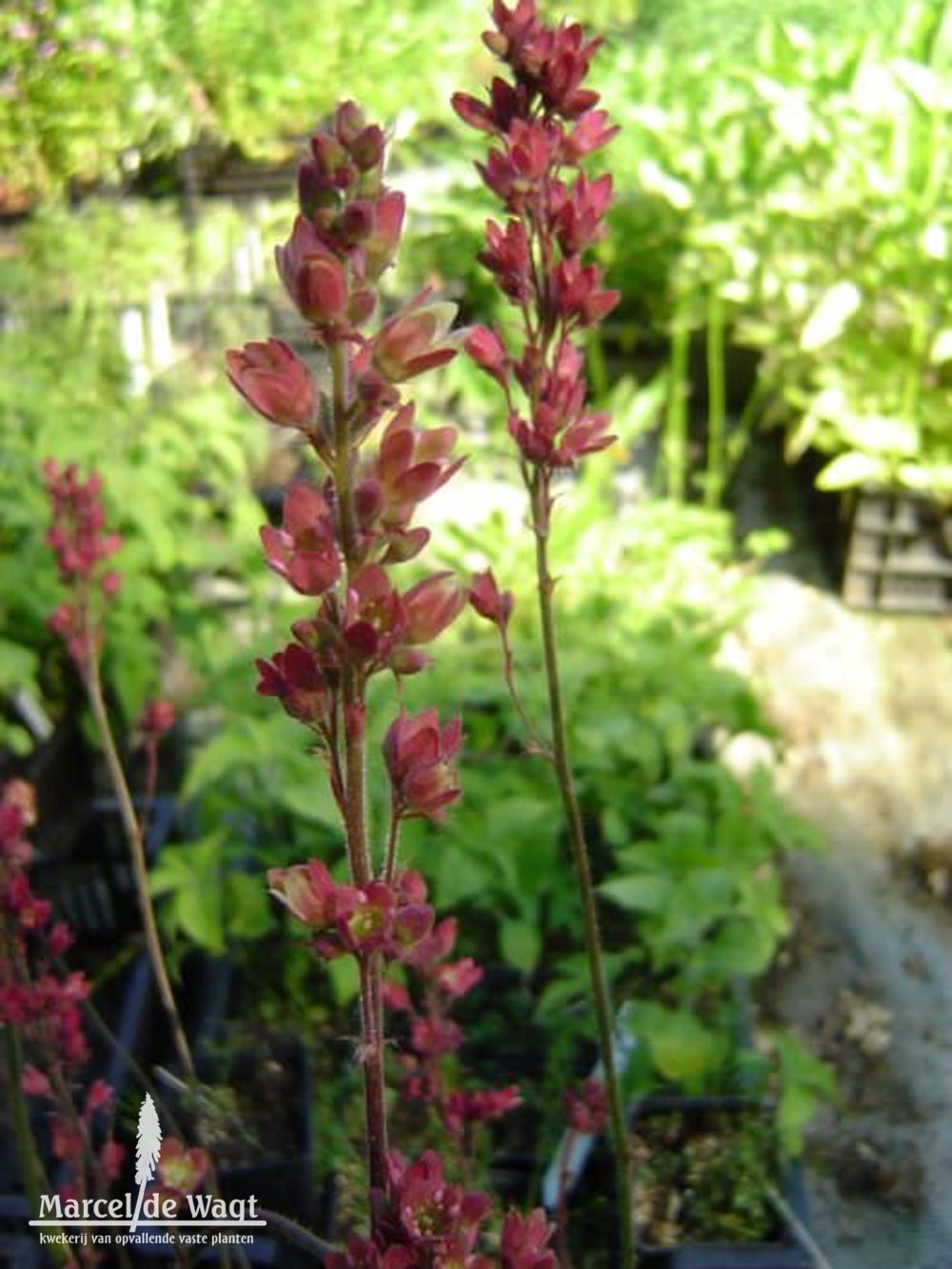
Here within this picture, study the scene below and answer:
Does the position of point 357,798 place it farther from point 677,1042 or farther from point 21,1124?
point 677,1042

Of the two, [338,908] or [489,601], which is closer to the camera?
[338,908]

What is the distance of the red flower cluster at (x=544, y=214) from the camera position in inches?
40.3

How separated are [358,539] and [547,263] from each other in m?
0.50

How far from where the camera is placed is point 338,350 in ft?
2.06

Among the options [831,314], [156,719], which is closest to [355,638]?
[156,719]

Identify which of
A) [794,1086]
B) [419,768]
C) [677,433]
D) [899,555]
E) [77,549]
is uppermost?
[419,768]

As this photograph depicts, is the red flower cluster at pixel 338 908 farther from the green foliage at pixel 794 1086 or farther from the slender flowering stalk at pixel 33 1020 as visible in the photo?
the green foliage at pixel 794 1086

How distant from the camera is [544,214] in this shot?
107 centimetres

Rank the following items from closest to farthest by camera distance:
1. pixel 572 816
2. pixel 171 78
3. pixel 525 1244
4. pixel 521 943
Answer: pixel 525 1244
pixel 572 816
pixel 521 943
pixel 171 78

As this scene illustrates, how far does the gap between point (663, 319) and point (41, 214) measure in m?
1.66

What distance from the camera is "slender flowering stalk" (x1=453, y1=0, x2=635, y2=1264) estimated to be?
1.03 metres

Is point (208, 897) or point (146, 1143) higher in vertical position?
point (146, 1143)

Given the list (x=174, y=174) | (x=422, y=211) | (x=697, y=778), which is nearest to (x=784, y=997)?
(x=697, y=778)

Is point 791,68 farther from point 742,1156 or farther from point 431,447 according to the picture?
point 431,447
